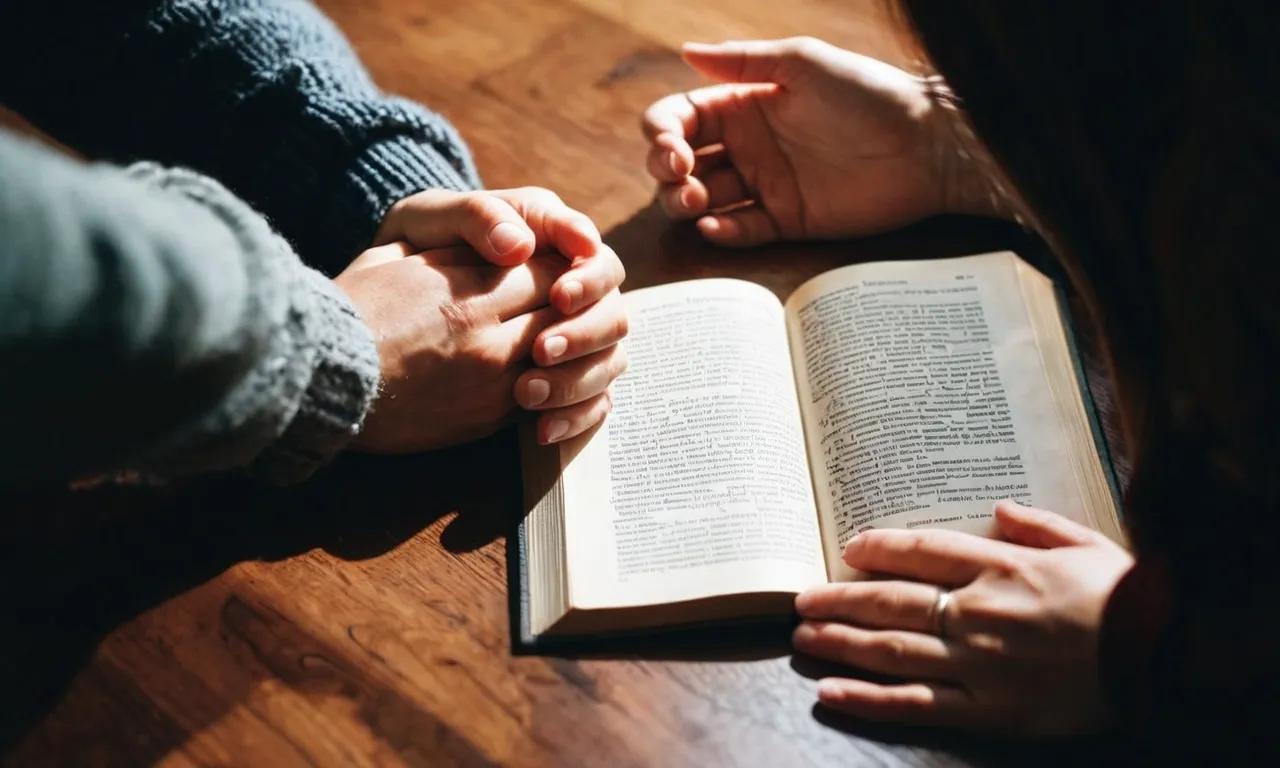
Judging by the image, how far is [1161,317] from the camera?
18.8 inches

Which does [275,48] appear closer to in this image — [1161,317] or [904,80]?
[904,80]

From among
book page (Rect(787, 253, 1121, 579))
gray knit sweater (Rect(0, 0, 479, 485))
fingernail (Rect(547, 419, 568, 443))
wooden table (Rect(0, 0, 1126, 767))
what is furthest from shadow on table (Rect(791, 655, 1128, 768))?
gray knit sweater (Rect(0, 0, 479, 485))

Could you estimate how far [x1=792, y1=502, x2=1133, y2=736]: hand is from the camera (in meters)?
0.57

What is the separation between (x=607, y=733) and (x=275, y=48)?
61cm

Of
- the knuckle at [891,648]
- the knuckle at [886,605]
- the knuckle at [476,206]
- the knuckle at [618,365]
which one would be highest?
the knuckle at [476,206]

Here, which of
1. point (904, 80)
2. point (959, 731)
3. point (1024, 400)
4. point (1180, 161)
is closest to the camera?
point (1180, 161)

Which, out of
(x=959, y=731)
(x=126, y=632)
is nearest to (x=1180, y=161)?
(x=959, y=731)

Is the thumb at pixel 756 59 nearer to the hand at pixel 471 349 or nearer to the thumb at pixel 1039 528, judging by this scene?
the hand at pixel 471 349

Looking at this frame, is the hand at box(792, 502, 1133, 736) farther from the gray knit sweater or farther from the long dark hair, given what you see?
the gray knit sweater

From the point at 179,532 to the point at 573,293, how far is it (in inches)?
13.0

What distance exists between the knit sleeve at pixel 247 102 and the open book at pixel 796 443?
24 centimetres

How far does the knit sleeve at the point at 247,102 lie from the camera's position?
79cm

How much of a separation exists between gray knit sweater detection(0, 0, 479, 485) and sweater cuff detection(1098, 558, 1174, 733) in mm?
475

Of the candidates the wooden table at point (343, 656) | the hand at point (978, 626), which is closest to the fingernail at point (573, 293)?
the wooden table at point (343, 656)
